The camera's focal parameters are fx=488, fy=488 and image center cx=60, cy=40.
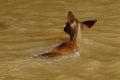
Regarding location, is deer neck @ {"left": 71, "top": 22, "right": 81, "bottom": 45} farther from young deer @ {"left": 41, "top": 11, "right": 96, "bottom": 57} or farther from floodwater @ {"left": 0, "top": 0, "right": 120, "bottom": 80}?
floodwater @ {"left": 0, "top": 0, "right": 120, "bottom": 80}

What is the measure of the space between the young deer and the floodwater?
Result: 0.31 ft

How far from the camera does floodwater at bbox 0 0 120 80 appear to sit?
4.91m

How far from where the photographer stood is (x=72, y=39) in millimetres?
5371

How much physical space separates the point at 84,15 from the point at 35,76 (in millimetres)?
2723

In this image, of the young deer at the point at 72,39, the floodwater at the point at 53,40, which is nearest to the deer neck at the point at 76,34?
the young deer at the point at 72,39

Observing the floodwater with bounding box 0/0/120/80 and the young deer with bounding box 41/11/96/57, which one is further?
the young deer with bounding box 41/11/96/57

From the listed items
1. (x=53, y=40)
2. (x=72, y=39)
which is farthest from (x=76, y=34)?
(x=53, y=40)

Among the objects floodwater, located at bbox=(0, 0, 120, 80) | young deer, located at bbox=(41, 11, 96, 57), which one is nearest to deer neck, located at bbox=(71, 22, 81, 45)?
young deer, located at bbox=(41, 11, 96, 57)

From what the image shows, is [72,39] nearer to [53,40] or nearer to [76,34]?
[76,34]

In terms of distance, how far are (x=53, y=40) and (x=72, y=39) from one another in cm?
62

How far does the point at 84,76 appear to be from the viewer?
4801 millimetres

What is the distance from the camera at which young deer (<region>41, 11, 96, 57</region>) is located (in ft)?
17.2

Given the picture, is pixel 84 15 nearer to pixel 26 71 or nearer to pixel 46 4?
pixel 46 4

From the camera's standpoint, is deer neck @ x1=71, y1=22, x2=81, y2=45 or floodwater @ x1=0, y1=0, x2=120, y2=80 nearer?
floodwater @ x1=0, y1=0, x2=120, y2=80
